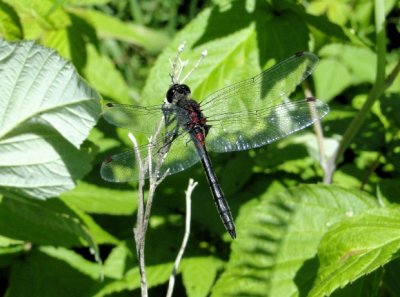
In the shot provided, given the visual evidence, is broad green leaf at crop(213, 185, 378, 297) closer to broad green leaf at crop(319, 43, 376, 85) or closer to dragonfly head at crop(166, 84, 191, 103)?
dragonfly head at crop(166, 84, 191, 103)

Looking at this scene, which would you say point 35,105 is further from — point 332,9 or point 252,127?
point 332,9

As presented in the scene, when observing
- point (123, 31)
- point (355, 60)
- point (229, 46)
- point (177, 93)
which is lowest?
point (177, 93)

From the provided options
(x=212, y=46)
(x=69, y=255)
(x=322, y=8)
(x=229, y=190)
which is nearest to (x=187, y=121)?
(x=212, y=46)

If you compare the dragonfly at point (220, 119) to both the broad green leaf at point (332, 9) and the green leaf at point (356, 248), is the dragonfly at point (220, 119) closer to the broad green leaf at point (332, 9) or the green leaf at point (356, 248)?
the green leaf at point (356, 248)

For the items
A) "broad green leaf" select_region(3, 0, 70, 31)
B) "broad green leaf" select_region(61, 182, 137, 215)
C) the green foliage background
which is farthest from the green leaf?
"broad green leaf" select_region(3, 0, 70, 31)

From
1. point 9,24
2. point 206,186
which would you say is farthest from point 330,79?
point 9,24
